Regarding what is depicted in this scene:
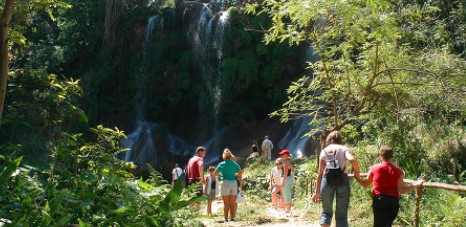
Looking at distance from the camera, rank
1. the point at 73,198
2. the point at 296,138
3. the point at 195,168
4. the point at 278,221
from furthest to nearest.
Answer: the point at 296,138 → the point at 195,168 → the point at 278,221 → the point at 73,198

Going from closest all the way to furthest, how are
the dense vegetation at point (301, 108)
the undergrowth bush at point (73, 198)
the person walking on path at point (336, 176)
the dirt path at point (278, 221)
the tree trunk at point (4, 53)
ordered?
1. the undergrowth bush at point (73, 198)
2. the dense vegetation at point (301, 108)
3. the tree trunk at point (4, 53)
4. the person walking on path at point (336, 176)
5. the dirt path at point (278, 221)

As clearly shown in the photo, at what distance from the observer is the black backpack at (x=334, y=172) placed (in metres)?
6.01

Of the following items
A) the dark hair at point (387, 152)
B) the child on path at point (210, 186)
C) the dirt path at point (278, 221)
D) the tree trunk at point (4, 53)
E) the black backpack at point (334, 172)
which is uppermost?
the tree trunk at point (4, 53)

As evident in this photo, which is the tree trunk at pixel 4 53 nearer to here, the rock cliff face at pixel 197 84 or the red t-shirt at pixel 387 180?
the red t-shirt at pixel 387 180

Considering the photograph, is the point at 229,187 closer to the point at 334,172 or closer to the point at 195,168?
the point at 195,168

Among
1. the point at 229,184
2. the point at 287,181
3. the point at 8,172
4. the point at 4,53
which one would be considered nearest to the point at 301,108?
the point at 287,181

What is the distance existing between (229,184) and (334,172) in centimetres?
320

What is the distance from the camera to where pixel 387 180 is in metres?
5.68

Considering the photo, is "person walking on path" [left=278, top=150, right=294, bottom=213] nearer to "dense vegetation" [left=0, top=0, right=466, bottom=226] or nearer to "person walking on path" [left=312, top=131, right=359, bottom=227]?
"dense vegetation" [left=0, top=0, right=466, bottom=226]

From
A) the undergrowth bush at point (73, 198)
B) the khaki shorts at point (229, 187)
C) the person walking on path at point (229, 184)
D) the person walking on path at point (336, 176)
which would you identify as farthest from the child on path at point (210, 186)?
the undergrowth bush at point (73, 198)

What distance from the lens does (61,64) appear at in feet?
101

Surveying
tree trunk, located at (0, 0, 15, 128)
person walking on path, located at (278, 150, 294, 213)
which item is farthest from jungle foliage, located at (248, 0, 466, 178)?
tree trunk, located at (0, 0, 15, 128)

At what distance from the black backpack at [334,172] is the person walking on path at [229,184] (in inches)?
123

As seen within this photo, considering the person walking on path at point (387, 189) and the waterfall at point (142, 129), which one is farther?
the waterfall at point (142, 129)
